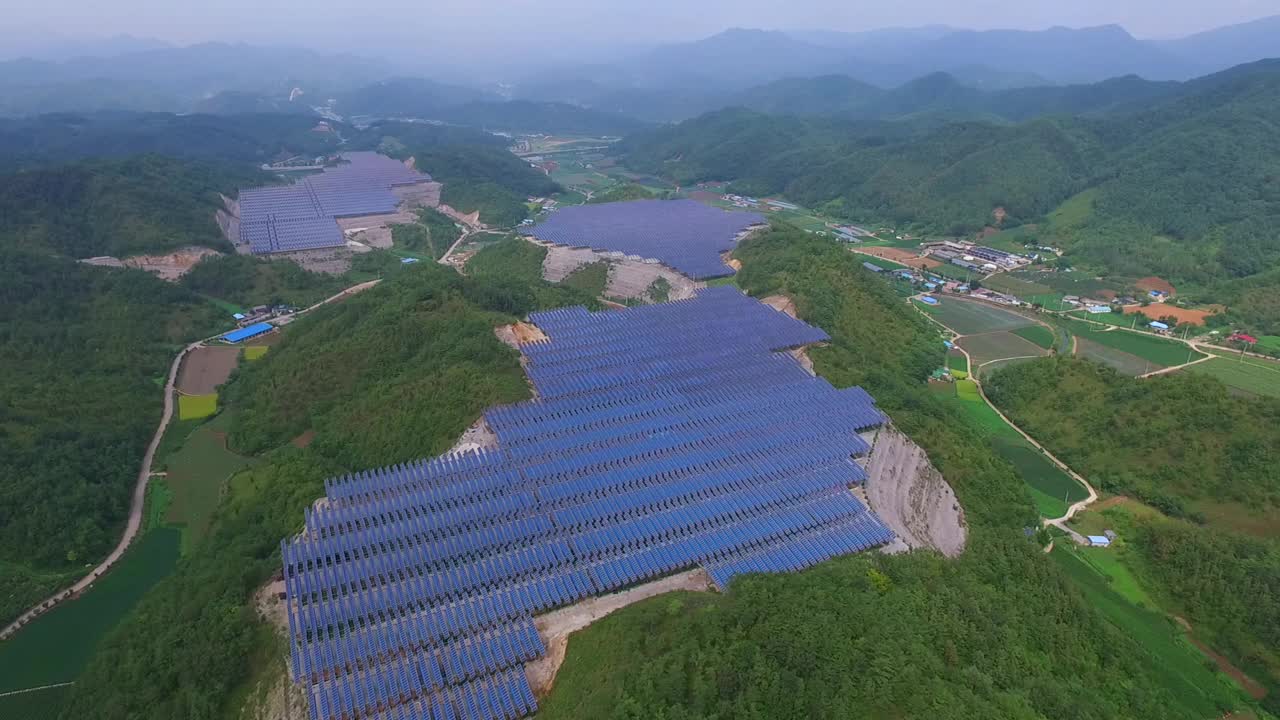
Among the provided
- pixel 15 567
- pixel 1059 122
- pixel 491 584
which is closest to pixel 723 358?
pixel 491 584

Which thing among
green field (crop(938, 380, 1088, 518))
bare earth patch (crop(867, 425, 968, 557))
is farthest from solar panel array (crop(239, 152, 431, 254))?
bare earth patch (crop(867, 425, 968, 557))

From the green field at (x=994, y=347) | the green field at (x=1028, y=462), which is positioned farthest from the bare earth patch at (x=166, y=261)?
the green field at (x=994, y=347)

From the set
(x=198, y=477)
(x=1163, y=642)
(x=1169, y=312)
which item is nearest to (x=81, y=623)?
(x=198, y=477)

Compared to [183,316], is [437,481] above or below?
above

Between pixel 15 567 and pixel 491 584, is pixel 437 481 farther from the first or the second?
pixel 15 567

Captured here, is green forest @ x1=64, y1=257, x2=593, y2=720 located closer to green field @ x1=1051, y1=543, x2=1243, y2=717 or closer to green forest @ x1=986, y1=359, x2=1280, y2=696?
green field @ x1=1051, y1=543, x2=1243, y2=717

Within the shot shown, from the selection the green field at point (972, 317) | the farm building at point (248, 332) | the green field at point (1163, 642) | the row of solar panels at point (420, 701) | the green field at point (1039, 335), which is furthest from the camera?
the green field at point (972, 317)

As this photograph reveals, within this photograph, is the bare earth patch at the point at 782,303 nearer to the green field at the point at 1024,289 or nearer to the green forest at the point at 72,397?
the green field at the point at 1024,289
